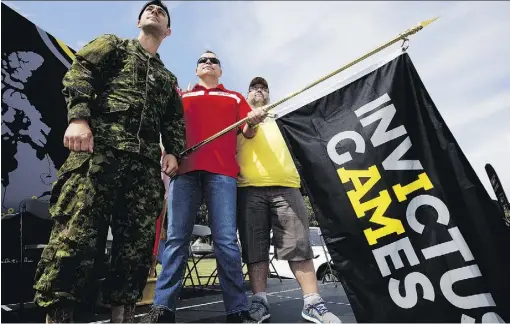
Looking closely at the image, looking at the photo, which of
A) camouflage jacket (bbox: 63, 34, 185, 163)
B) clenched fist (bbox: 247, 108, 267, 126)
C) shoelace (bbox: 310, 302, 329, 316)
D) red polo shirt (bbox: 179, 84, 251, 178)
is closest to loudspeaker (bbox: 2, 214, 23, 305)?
red polo shirt (bbox: 179, 84, 251, 178)

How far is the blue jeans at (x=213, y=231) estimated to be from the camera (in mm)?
2441

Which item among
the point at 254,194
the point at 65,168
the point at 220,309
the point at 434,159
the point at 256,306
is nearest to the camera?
the point at 65,168

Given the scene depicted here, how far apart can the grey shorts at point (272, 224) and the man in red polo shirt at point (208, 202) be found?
202 mm

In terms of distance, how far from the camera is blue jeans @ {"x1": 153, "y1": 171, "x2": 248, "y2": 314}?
244 cm

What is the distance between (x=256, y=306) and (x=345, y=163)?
48.1 inches

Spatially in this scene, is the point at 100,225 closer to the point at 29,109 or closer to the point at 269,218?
the point at 269,218

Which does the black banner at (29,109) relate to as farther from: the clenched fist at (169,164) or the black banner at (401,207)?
the black banner at (401,207)

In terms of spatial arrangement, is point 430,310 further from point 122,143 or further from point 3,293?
point 3,293

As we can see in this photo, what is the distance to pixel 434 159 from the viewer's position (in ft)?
6.64

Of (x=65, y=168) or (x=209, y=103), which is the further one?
(x=209, y=103)

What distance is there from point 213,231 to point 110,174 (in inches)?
35.9

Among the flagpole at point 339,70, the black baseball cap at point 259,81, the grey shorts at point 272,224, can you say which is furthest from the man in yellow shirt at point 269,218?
the black baseball cap at point 259,81

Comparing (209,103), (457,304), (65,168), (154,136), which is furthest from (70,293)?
(457,304)

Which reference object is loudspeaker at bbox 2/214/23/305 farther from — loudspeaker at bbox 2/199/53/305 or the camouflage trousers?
the camouflage trousers
